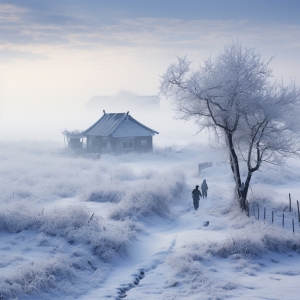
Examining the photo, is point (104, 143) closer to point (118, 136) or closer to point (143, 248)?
point (118, 136)

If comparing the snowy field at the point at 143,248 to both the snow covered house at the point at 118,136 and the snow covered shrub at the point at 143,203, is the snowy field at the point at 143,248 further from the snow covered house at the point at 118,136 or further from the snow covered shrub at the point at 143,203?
the snow covered house at the point at 118,136

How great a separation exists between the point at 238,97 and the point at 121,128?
29.2m

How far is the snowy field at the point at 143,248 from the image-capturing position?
352 inches

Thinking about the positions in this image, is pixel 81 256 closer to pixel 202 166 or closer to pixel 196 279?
pixel 196 279

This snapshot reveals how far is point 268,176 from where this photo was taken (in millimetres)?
27250

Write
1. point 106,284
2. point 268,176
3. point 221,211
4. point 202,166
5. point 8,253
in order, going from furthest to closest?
point 202,166 < point 268,176 < point 221,211 < point 8,253 < point 106,284

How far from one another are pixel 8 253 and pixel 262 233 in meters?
8.01

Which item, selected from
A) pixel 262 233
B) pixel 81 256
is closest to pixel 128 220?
pixel 81 256

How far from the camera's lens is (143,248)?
12469mm

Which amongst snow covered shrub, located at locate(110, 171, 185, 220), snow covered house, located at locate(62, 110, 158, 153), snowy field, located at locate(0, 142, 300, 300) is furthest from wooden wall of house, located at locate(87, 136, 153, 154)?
snow covered shrub, located at locate(110, 171, 185, 220)

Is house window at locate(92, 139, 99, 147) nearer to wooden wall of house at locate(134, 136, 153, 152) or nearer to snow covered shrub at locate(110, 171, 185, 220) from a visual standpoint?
wooden wall of house at locate(134, 136, 153, 152)

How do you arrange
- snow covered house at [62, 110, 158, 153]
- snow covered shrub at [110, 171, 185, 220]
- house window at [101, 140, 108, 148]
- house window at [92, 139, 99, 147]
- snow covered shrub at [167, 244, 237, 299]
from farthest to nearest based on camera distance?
1. house window at [92, 139, 99, 147]
2. house window at [101, 140, 108, 148]
3. snow covered house at [62, 110, 158, 153]
4. snow covered shrub at [110, 171, 185, 220]
5. snow covered shrub at [167, 244, 237, 299]

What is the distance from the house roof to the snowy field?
78.1ft

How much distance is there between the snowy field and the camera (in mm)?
8938
